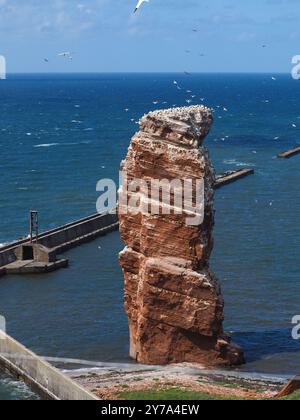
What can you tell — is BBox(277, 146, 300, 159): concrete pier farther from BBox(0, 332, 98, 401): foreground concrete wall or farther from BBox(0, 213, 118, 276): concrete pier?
BBox(0, 332, 98, 401): foreground concrete wall

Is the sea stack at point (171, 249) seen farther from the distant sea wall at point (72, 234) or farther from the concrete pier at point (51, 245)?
the distant sea wall at point (72, 234)

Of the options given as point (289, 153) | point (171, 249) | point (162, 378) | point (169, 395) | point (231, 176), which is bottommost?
point (162, 378)

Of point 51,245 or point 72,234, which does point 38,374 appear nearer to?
point 51,245

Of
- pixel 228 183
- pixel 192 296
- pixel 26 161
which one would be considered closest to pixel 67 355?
pixel 192 296

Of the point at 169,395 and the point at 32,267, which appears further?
the point at 32,267

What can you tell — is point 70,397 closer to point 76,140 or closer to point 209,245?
point 209,245

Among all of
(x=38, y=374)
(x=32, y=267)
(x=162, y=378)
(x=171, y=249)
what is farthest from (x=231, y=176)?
(x=38, y=374)
